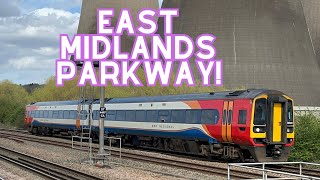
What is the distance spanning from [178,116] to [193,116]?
1466 mm

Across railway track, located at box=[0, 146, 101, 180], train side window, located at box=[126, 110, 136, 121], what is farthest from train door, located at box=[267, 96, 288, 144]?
train side window, located at box=[126, 110, 136, 121]

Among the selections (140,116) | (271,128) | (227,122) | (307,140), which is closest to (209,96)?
(227,122)

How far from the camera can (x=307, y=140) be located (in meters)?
23.7

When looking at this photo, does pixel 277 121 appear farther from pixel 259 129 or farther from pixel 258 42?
pixel 258 42

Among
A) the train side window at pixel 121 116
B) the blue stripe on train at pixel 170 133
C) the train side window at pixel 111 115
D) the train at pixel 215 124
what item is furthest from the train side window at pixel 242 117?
the train side window at pixel 111 115

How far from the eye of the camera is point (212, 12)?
2943 inches

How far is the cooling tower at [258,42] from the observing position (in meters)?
71.4

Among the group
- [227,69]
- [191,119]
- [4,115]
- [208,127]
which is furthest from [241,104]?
[4,115]

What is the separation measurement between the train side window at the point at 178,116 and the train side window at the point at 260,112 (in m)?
5.19

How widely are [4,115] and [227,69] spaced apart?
40.8 m

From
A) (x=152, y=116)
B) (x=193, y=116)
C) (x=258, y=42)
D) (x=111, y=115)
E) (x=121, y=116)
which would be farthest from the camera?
(x=258, y=42)

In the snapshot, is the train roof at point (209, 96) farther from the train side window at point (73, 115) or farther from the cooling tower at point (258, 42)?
the cooling tower at point (258, 42)

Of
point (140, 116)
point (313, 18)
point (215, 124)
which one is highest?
point (313, 18)

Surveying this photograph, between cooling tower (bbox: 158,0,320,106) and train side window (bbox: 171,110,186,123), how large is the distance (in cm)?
4508
